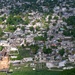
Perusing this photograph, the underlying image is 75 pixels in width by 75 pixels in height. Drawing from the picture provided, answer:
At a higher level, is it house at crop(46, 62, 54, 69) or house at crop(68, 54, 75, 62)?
house at crop(68, 54, 75, 62)

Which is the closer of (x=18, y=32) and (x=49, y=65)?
(x=49, y=65)

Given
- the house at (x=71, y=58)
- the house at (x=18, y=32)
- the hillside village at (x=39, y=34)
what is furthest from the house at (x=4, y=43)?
the house at (x=71, y=58)

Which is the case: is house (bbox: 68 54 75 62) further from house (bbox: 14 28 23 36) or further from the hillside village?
house (bbox: 14 28 23 36)

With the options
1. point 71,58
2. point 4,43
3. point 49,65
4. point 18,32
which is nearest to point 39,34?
point 18,32

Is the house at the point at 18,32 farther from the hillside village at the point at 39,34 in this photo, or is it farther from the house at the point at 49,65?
the house at the point at 49,65

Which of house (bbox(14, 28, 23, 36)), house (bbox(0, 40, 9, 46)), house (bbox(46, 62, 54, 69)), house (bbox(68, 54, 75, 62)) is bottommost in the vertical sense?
house (bbox(46, 62, 54, 69))

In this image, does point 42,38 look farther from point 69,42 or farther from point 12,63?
point 12,63

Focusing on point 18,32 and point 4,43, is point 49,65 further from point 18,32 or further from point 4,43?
point 18,32

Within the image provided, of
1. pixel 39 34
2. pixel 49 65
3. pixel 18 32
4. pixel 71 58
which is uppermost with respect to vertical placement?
pixel 18 32

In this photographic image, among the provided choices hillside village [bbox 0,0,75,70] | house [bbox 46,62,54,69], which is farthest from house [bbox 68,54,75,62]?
house [bbox 46,62,54,69]
